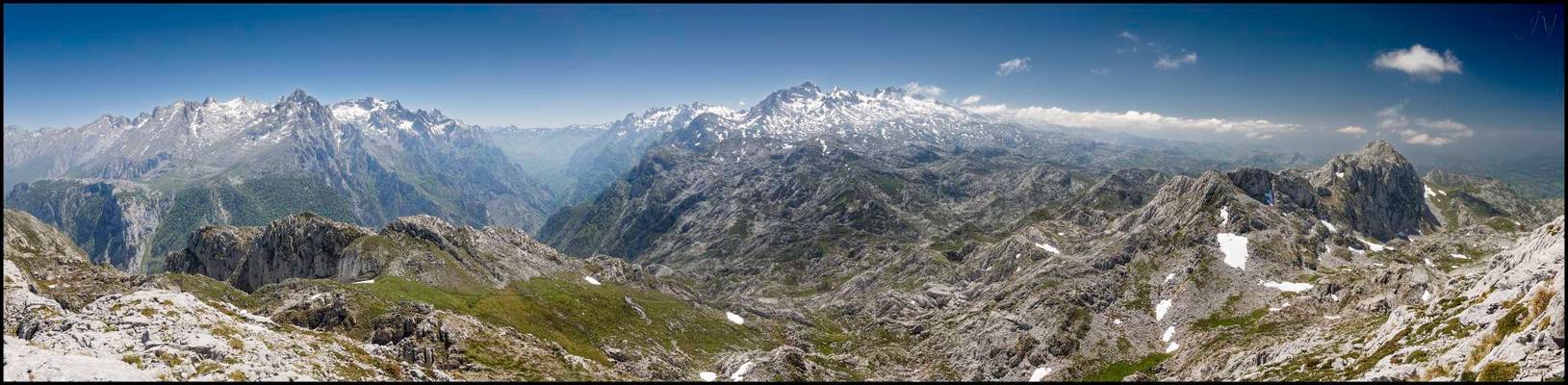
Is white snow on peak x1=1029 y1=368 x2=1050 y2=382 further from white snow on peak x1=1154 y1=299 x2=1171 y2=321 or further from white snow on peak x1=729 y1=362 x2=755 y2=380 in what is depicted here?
white snow on peak x1=729 y1=362 x2=755 y2=380

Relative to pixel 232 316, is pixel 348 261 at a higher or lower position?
lower

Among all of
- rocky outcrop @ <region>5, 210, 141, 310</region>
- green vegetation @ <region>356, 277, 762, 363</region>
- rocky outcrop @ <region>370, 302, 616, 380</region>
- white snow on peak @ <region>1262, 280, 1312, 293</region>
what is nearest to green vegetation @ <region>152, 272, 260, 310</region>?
rocky outcrop @ <region>5, 210, 141, 310</region>

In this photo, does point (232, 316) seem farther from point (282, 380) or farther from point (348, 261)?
point (348, 261)

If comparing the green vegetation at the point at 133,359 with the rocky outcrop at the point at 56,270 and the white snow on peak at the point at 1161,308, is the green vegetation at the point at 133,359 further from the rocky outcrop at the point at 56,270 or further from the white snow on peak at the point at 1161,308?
the white snow on peak at the point at 1161,308

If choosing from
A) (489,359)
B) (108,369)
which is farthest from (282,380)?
(489,359)

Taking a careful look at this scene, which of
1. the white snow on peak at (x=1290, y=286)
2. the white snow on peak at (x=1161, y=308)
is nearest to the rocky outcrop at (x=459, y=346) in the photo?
the white snow on peak at (x=1161, y=308)

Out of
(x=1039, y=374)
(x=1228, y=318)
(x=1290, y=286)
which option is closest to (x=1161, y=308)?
(x=1228, y=318)
